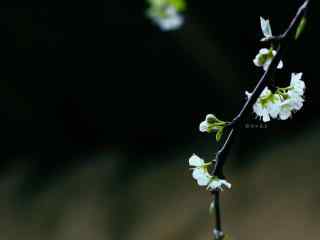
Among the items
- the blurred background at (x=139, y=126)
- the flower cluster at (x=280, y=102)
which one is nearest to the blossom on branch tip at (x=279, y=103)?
the flower cluster at (x=280, y=102)

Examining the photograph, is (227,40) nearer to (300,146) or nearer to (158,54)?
(158,54)

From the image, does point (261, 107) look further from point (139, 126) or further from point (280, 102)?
point (139, 126)

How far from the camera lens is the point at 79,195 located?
2014 mm

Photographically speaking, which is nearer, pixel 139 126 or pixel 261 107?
pixel 261 107

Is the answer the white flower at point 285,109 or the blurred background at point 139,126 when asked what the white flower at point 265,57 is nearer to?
the white flower at point 285,109

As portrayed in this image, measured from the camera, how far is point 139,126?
6.74ft

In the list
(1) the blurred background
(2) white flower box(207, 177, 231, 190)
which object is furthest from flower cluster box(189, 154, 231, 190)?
(1) the blurred background

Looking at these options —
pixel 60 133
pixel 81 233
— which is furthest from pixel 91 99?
pixel 81 233

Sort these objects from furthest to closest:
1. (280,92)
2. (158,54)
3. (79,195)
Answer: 1. (79,195)
2. (158,54)
3. (280,92)

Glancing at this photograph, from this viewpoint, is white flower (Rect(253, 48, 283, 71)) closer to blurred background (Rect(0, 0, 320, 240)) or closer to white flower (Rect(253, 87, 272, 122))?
white flower (Rect(253, 87, 272, 122))

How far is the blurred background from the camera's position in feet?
5.59

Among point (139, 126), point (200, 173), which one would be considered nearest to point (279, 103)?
point (200, 173)

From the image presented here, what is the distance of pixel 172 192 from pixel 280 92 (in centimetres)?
135

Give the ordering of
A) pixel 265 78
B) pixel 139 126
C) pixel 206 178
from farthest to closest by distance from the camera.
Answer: pixel 139 126
pixel 206 178
pixel 265 78
